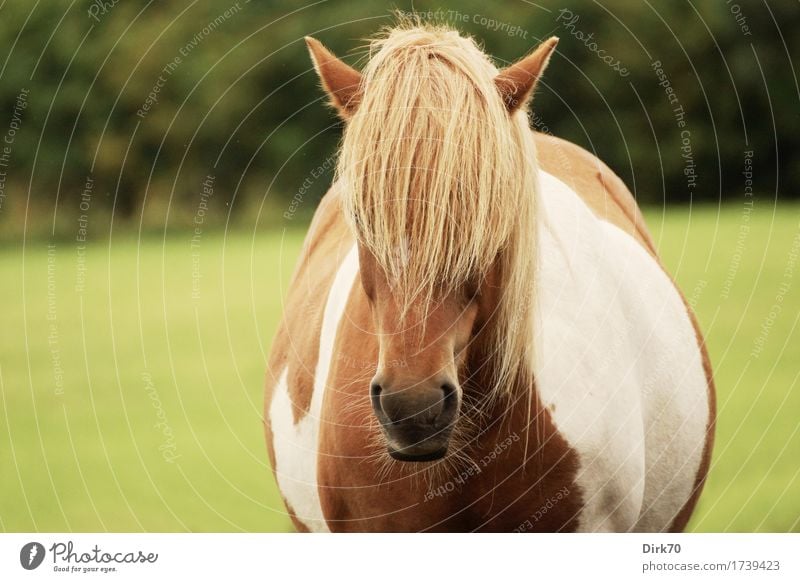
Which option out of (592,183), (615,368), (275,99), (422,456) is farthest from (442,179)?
(275,99)

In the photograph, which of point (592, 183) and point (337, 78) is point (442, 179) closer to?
point (337, 78)

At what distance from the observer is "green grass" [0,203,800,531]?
3.61m

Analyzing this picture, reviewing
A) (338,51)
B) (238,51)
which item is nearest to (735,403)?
(338,51)

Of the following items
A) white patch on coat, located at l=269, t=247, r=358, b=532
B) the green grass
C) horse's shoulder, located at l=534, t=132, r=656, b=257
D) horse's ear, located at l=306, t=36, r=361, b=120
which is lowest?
the green grass

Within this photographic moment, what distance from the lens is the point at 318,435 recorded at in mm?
1856

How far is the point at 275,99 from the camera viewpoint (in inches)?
258

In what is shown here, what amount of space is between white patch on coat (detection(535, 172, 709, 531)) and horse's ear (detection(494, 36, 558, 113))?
0.26 metres

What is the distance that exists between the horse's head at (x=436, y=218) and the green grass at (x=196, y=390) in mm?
1470

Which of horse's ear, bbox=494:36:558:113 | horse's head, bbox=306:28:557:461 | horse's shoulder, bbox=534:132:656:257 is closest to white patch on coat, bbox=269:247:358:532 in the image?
horse's head, bbox=306:28:557:461

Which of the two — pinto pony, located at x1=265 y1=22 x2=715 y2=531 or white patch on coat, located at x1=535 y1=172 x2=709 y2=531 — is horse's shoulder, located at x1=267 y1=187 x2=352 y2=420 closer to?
pinto pony, located at x1=265 y1=22 x2=715 y2=531

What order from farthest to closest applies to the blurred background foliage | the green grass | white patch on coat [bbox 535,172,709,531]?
1. the blurred background foliage
2. the green grass
3. white patch on coat [bbox 535,172,709,531]

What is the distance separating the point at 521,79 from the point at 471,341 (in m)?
0.47

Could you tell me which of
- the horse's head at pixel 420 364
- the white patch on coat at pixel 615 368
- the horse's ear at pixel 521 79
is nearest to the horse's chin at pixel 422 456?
the horse's head at pixel 420 364
